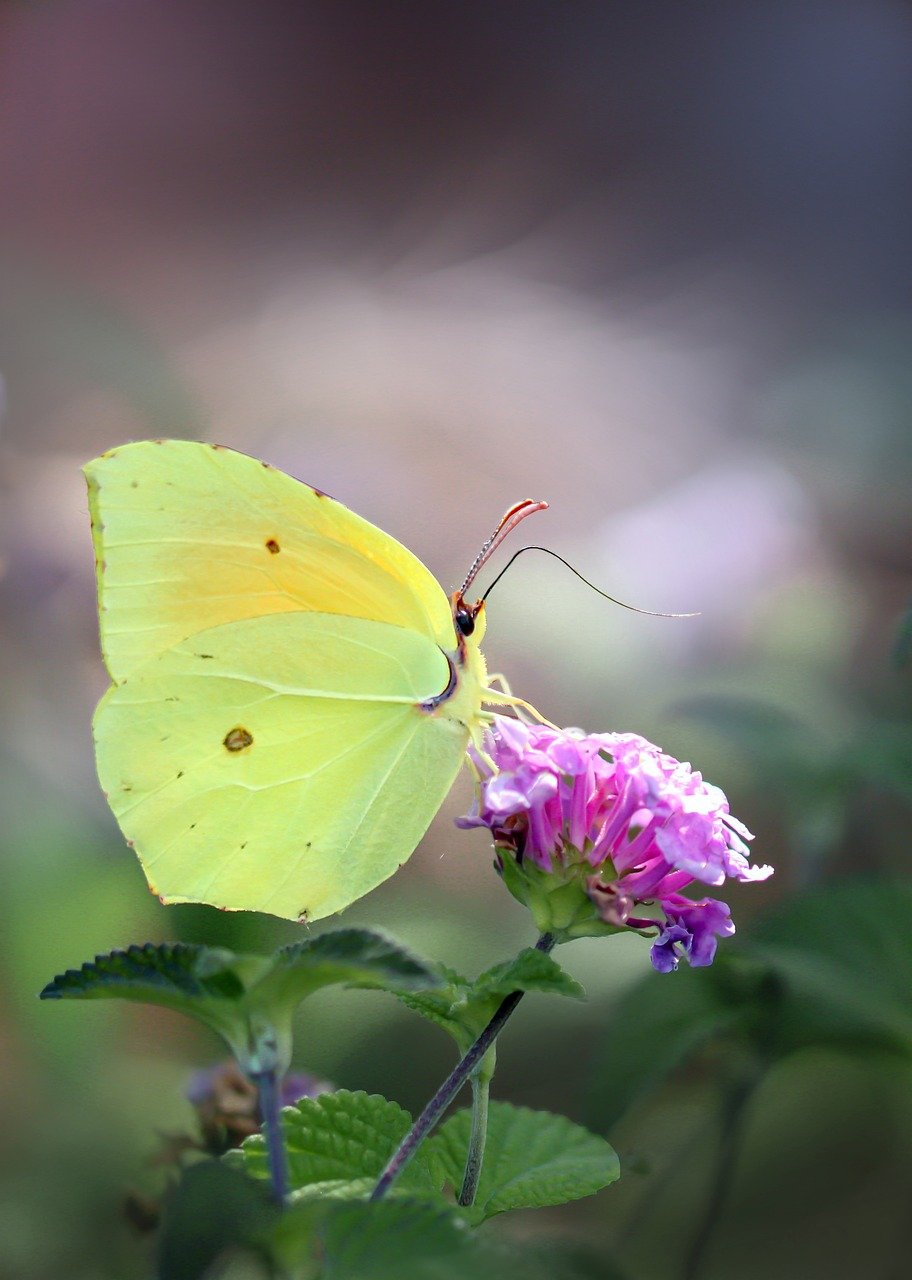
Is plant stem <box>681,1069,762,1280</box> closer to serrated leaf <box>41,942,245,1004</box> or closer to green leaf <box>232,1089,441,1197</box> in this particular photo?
green leaf <box>232,1089,441,1197</box>

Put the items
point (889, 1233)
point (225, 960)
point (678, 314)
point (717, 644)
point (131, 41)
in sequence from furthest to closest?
point (678, 314) < point (131, 41) < point (717, 644) < point (889, 1233) < point (225, 960)

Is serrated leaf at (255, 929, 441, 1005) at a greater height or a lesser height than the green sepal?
greater

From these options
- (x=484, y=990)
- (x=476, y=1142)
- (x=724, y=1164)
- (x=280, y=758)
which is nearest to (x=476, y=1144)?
(x=476, y=1142)

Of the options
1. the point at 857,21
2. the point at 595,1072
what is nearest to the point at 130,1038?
the point at 595,1072

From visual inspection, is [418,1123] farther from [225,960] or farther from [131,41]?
[131,41]

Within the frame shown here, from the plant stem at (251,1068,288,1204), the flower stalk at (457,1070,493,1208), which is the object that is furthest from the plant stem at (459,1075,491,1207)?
the plant stem at (251,1068,288,1204)

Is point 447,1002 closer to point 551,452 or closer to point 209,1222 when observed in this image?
point 209,1222

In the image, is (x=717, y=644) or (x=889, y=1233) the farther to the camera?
(x=717, y=644)

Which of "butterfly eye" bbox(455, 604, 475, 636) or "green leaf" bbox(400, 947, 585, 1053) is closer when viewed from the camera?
"green leaf" bbox(400, 947, 585, 1053)
